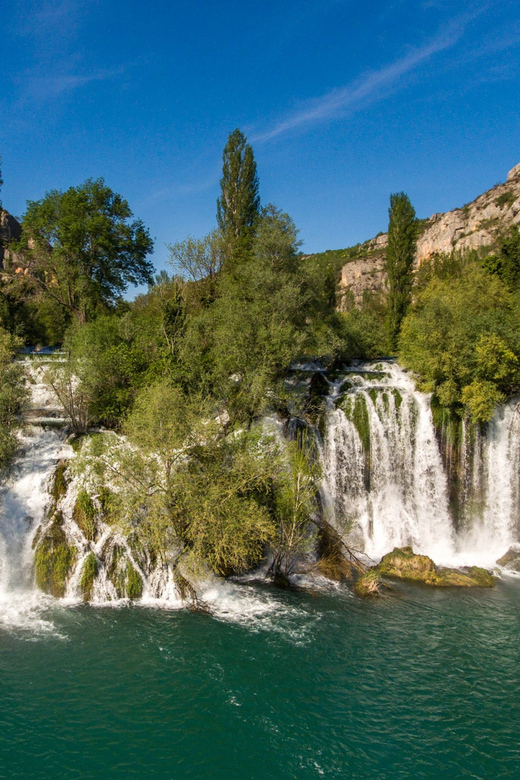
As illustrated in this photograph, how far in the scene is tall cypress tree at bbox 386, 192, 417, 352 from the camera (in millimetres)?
49562

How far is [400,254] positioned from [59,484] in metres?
40.2

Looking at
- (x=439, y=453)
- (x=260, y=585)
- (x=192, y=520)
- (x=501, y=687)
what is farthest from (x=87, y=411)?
(x=501, y=687)

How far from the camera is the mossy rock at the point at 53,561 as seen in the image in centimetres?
2070

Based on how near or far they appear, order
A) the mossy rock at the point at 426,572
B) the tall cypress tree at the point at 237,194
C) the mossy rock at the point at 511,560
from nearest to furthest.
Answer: the mossy rock at the point at 426,572, the mossy rock at the point at 511,560, the tall cypress tree at the point at 237,194

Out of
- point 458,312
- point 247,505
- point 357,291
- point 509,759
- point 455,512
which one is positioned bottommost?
point 509,759

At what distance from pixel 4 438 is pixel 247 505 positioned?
40.8ft

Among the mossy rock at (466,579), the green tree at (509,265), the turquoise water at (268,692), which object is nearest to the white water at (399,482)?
the mossy rock at (466,579)

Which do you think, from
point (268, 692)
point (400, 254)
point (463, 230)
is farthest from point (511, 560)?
point (463, 230)

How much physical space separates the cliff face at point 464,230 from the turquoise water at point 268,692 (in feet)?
250

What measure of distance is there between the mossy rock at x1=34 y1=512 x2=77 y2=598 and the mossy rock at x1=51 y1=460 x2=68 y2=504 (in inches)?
68.4

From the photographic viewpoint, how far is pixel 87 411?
27.8 m

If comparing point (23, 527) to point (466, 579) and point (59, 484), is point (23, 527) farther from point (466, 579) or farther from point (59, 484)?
point (466, 579)

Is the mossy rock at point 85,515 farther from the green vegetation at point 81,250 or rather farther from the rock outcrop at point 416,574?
the green vegetation at point 81,250

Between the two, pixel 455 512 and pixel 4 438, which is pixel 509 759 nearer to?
pixel 455 512
